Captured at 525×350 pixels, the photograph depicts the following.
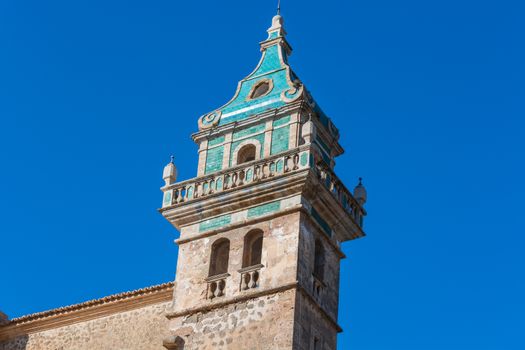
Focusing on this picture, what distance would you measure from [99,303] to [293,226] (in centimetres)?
534

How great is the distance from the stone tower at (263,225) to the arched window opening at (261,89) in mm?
41

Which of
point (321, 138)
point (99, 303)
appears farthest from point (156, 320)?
point (321, 138)

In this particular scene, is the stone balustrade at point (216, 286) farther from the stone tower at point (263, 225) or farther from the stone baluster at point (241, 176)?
the stone baluster at point (241, 176)

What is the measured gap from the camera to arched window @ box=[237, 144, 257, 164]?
3080 centimetres

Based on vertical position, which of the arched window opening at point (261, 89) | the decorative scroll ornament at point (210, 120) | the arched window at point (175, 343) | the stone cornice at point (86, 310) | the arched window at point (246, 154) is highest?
the arched window opening at point (261, 89)

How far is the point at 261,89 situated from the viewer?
1261 inches

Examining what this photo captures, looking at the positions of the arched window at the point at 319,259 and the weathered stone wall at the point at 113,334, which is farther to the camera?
the weathered stone wall at the point at 113,334

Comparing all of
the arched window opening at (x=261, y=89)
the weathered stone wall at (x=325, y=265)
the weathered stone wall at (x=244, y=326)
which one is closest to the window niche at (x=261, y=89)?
the arched window opening at (x=261, y=89)

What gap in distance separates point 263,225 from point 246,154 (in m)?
2.72

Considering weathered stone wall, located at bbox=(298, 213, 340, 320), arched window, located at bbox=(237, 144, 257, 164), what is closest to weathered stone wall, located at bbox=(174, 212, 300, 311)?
weathered stone wall, located at bbox=(298, 213, 340, 320)

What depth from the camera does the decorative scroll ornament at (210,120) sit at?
104ft

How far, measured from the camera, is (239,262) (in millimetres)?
28609

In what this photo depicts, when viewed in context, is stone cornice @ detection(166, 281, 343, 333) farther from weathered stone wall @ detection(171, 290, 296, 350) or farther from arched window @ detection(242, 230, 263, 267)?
arched window @ detection(242, 230, 263, 267)

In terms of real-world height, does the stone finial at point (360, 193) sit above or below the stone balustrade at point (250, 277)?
above
